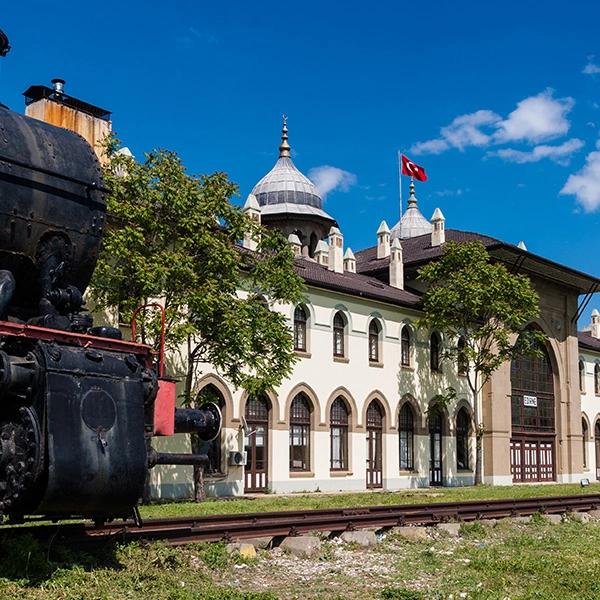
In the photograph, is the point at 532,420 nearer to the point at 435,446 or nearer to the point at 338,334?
the point at 435,446

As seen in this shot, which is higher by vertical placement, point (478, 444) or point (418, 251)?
point (418, 251)

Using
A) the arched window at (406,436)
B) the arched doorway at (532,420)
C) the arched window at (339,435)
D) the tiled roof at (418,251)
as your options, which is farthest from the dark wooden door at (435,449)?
the tiled roof at (418,251)

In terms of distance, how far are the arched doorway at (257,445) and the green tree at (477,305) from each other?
9.62m

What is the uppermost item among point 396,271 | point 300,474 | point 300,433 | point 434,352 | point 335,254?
point 335,254

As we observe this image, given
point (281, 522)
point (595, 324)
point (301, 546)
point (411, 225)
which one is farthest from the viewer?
point (411, 225)

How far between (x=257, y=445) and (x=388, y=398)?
7.71m

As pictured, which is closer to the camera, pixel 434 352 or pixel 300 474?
pixel 300 474

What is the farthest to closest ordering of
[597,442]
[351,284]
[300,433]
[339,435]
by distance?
[597,442]
[351,284]
[339,435]
[300,433]

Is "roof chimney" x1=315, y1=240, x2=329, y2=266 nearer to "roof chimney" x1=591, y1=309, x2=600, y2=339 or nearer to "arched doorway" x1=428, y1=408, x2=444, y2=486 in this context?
"arched doorway" x1=428, y1=408, x2=444, y2=486

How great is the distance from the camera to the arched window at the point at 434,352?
3784 centimetres

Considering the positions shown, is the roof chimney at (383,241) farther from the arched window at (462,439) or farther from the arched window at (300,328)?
the arched window at (300,328)

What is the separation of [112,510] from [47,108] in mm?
20087

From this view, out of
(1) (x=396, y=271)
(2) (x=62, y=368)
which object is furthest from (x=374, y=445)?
(2) (x=62, y=368)

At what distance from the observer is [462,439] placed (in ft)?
129
